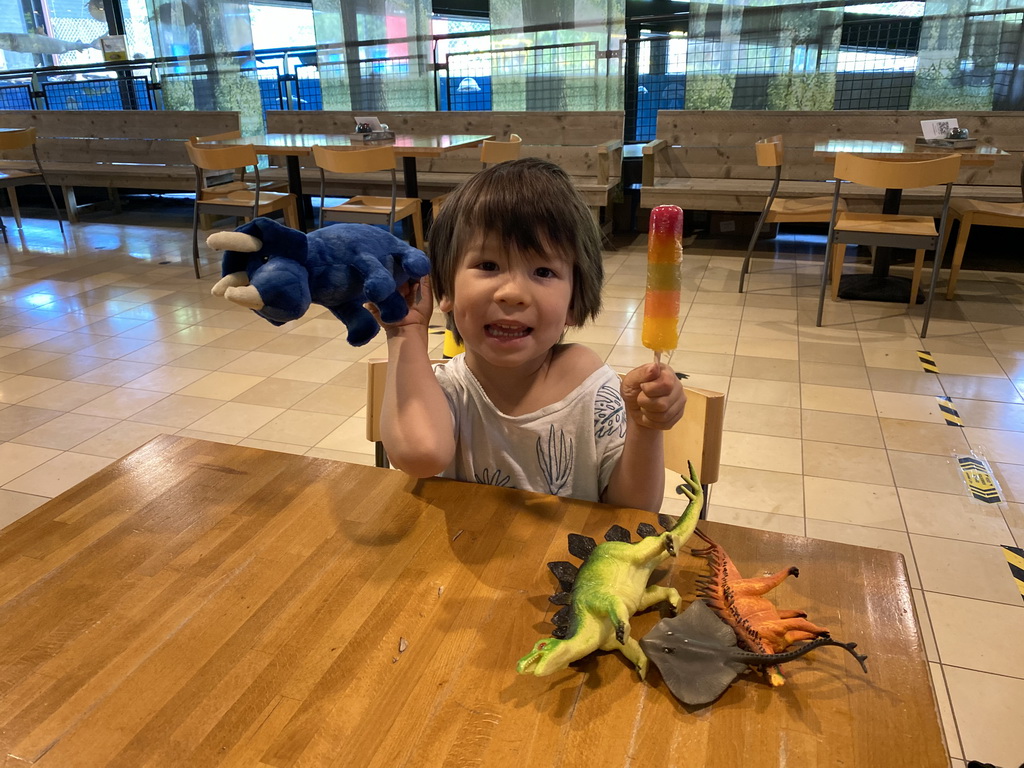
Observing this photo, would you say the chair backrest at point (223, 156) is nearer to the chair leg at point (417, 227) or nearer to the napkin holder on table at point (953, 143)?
the chair leg at point (417, 227)

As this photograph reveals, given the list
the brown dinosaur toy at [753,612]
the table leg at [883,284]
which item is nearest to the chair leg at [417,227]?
the table leg at [883,284]

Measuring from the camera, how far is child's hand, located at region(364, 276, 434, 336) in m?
1.03

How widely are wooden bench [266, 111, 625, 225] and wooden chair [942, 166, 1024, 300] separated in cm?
247

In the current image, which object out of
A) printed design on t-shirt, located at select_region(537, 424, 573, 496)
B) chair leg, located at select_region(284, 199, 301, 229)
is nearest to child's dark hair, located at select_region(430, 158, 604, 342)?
printed design on t-shirt, located at select_region(537, 424, 573, 496)

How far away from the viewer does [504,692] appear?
754 millimetres

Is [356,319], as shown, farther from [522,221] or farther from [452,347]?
[452,347]

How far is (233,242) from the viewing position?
2.60ft

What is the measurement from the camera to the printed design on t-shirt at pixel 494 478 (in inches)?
49.3

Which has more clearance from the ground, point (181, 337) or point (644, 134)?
point (644, 134)

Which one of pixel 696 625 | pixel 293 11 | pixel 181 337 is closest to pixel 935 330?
pixel 696 625

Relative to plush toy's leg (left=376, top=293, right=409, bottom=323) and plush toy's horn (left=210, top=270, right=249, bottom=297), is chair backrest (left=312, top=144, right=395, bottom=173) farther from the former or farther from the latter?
plush toy's horn (left=210, top=270, right=249, bottom=297)

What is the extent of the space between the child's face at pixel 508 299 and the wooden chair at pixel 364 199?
3937mm

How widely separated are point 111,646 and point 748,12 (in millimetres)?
7552

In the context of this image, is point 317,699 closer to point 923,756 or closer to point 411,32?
point 923,756
